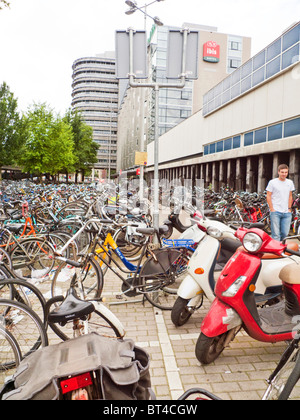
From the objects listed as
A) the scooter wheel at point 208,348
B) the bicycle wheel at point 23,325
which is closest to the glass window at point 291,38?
the scooter wheel at point 208,348

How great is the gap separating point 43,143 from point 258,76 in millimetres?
16067

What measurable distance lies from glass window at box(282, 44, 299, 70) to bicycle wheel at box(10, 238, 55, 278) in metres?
15.5

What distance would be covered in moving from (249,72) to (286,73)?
184 inches

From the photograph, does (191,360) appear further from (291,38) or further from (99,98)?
(99,98)

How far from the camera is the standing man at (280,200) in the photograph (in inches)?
260

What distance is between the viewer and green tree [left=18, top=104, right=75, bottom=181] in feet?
86.1

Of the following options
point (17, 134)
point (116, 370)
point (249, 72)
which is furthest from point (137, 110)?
point (116, 370)

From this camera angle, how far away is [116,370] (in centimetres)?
171

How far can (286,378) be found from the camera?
215 cm

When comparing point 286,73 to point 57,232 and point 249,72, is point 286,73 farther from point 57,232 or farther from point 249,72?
point 57,232

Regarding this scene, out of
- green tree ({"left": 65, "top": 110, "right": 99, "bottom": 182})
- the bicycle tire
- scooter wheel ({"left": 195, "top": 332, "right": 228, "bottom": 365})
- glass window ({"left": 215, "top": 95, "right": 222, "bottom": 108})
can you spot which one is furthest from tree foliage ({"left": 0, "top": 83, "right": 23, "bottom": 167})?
the bicycle tire

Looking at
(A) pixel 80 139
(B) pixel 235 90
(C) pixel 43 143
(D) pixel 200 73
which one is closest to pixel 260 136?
(B) pixel 235 90

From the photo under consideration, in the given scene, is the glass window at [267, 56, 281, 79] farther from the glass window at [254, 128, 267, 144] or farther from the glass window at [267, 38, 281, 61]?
the glass window at [254, 128, 267, 144]

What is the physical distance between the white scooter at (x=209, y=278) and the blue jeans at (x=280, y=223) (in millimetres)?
3275
